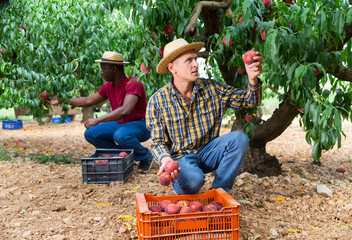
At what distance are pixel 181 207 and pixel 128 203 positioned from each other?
0.91m

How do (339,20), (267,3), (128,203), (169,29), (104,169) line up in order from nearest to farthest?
(339,20) < (267,3) < (169,29) < (128,203) < (104,169)

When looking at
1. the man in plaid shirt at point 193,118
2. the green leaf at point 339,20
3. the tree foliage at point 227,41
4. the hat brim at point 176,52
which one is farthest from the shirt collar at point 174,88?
the green leaf at point 339,20

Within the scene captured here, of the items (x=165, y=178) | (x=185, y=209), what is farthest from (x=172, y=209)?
(x=165, y=178)

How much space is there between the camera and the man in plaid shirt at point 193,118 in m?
2.46

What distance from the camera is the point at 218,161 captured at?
2.58 m

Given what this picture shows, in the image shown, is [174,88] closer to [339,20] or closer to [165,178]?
[165,178]

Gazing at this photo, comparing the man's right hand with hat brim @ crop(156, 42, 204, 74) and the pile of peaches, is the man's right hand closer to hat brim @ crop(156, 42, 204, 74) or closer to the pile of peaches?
the pile of peaches

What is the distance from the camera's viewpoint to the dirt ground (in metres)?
2.37

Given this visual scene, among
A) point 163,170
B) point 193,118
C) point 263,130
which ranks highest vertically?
point 193,118

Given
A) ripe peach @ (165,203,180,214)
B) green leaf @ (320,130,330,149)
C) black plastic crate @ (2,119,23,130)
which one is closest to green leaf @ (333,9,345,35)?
green leaf @ (320,130,330,149)

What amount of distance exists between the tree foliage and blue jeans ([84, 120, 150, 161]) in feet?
1.70

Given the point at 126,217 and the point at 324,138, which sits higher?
the point at 324,138

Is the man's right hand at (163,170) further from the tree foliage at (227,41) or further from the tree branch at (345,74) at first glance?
the tree branch at (345,74)

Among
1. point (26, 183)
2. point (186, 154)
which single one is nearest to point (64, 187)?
point (26, 183)
